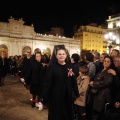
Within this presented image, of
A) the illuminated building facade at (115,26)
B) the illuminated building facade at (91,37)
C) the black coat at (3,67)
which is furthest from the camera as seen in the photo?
the illuminated building facade at (91,37)

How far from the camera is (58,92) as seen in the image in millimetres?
3521

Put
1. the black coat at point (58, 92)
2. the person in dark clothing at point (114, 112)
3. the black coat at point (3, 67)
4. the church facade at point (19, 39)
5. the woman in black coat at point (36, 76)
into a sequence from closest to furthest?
the black coat at point (58, 92) → the person in dark clothing at point (114, 112) → the woman in black coat at point (36, 76) → the black coat at point (3, 67) → the church facade at point (19, 39)

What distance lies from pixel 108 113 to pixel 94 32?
65.9 m

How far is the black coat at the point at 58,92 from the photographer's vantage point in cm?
352

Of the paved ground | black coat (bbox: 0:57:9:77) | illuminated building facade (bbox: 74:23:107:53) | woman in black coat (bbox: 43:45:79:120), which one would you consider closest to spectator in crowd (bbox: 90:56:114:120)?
woman in black coat (bbox: 43:45:79:120)

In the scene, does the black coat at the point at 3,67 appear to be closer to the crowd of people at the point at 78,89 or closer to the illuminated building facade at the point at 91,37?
the crowd of people at the point at 78,89

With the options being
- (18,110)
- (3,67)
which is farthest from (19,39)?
(18,110)

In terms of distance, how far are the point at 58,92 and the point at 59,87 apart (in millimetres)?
105

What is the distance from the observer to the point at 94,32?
221 feet

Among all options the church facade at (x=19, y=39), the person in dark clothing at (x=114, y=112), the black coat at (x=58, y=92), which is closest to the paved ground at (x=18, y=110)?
the black coat at (x=58, y=92)

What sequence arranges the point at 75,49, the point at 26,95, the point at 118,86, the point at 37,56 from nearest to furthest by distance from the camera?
the point at 118,86, the point at 37,56, the point at 26,95, the point at 75,49

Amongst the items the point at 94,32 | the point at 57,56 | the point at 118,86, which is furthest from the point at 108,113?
the point at 94,32

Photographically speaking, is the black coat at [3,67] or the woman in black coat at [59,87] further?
the black coat at [3,67]

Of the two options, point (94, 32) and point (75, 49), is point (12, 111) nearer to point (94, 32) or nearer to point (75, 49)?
point (75, 49)
